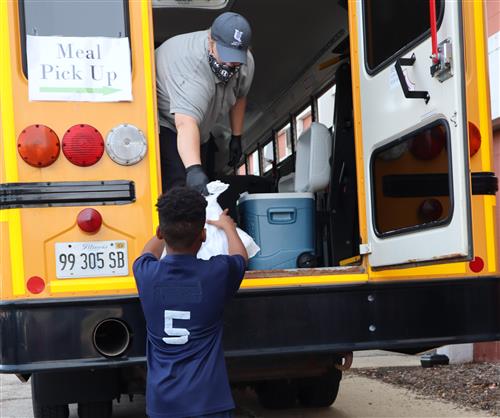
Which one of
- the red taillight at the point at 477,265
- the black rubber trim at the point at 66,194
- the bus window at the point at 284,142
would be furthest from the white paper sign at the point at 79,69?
the bus window at the point at 284,142

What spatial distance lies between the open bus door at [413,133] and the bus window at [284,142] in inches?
132

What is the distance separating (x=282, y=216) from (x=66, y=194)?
137 cm

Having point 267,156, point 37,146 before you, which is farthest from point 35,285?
point 267,156

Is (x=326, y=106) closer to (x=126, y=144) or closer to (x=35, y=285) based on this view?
(x=126, y=144)

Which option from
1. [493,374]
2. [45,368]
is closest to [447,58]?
[45,368]

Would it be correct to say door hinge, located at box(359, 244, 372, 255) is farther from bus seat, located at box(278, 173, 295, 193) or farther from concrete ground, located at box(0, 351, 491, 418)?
concrete ground, located at box(0, 351, 491, 418)

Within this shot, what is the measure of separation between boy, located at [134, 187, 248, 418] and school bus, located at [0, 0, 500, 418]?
0.70m

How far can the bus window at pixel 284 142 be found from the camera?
7293mm

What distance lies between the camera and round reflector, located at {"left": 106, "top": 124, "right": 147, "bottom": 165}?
3475 millimetres

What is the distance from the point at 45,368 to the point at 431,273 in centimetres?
185

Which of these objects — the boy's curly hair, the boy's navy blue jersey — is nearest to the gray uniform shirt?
the boy's curly hair

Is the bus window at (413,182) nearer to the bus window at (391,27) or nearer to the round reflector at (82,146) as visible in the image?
the bus window at (391,27)

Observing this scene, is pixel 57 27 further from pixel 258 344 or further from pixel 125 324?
pixel 258 344

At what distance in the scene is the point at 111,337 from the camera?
11.3 ft
